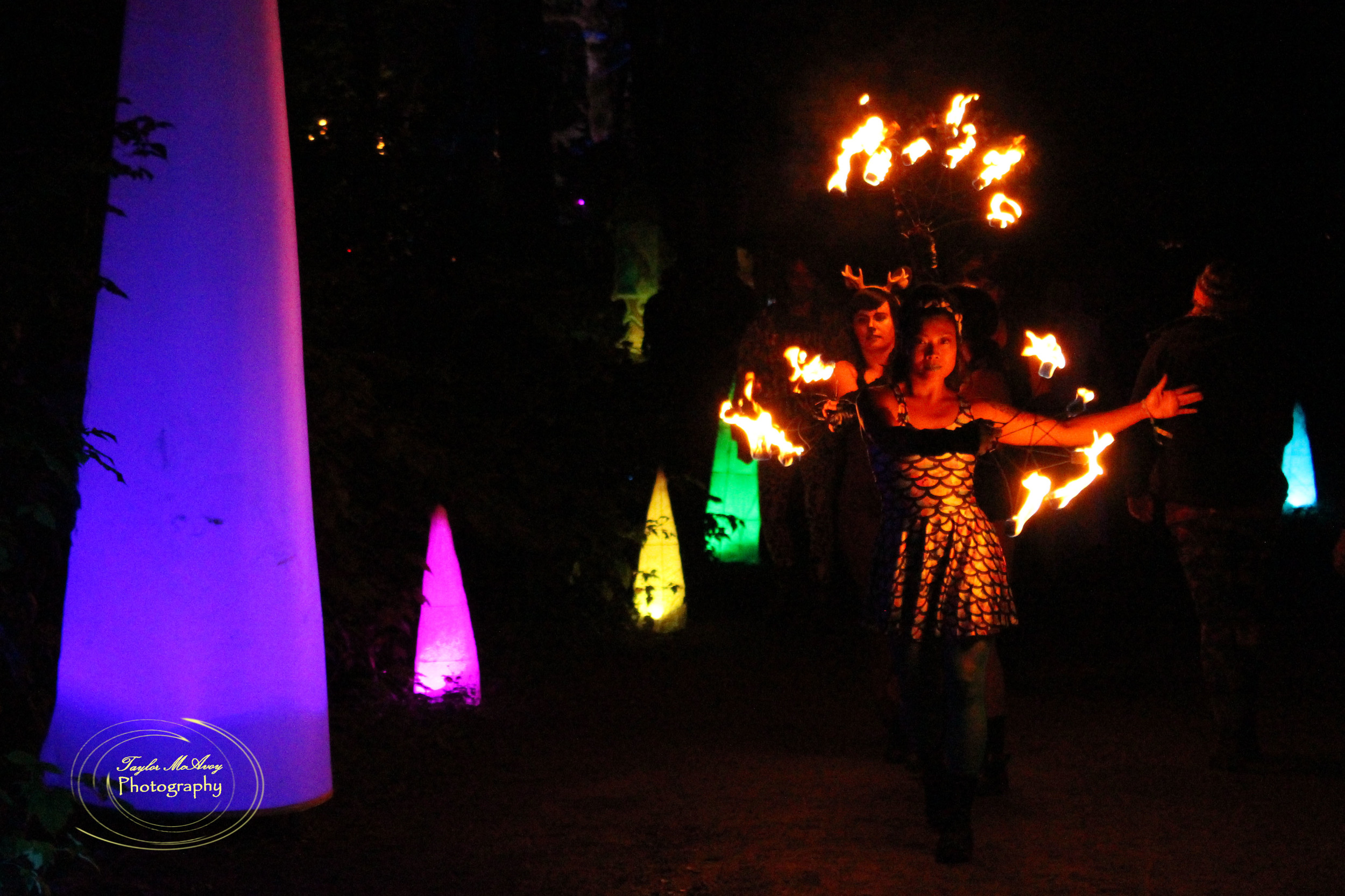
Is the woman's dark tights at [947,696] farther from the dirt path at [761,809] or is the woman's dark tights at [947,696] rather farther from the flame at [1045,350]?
the flame at [1045,350]

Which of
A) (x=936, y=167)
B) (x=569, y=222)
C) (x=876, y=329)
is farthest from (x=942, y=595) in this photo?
(x=569, y=222)

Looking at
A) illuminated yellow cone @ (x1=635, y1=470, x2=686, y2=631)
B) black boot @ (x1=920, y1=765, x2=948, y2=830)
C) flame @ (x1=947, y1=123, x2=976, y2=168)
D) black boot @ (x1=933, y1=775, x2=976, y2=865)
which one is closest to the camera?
black boot @ (x1=933, y1=775, x2=976, y2=865)

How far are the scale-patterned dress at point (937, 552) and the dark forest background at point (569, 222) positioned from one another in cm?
218

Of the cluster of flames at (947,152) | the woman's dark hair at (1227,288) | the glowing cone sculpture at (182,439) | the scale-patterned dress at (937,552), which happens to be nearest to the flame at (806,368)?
the scale-patterned dress at (937,552)

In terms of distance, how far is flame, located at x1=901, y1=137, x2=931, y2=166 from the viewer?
6.88 meters

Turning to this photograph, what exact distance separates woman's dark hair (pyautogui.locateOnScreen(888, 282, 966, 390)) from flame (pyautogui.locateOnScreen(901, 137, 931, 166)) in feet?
4.92

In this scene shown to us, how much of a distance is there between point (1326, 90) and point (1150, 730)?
7.60 meters

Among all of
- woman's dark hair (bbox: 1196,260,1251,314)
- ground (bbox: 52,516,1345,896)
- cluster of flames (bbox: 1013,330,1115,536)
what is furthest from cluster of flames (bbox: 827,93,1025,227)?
ground (bbox: 52,516,1345,896)

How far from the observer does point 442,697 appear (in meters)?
8.38

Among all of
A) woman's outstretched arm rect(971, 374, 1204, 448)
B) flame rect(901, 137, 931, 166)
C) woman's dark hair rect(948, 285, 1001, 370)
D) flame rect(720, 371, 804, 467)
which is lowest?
woman's outstretched arm rect(971, 374, 1204, 448)

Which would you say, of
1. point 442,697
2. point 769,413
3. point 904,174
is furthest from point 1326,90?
point 442,697

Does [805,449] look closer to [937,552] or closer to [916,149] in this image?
[937,552]

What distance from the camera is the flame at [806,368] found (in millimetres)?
5988

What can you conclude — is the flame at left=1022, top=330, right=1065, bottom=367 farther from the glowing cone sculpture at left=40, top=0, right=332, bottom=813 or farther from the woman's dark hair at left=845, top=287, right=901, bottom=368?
the glowing cone sculpture at left=40, top=0, right=332, bottom=813
